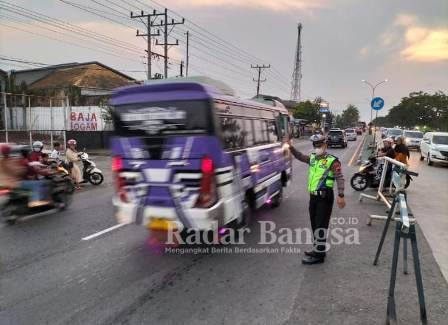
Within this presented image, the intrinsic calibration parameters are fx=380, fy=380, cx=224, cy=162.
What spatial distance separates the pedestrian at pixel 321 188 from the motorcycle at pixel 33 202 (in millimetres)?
6024

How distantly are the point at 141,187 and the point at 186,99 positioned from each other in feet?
5.14

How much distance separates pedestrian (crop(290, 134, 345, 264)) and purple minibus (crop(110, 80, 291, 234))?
1.30 metres

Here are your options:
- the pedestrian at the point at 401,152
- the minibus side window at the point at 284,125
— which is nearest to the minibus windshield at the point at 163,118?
the minibus side window at the point at 284,125

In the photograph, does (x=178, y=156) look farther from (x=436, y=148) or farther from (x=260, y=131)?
(x=436, y=148)

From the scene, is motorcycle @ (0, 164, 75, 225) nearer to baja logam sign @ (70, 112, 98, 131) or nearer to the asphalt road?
the asphalt road

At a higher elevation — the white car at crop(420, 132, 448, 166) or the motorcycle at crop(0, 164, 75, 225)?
the white car at crop(420, 132, 448, 166)

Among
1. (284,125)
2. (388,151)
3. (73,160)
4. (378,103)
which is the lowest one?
(73,160)

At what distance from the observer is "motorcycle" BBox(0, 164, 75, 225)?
7.94 meters

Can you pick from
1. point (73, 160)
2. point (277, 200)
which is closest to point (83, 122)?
point (73, 160)

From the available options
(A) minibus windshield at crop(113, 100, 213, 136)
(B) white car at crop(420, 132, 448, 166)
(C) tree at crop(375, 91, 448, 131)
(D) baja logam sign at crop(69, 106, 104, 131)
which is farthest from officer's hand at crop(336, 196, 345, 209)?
(C) tree at crop(375, 91, 448, 131)

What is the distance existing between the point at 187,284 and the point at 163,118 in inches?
99.4

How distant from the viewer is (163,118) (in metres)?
5.92

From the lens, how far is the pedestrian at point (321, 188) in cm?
558

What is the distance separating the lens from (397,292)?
4656 millimetres
